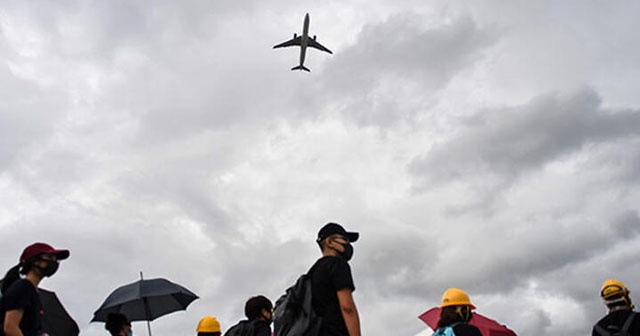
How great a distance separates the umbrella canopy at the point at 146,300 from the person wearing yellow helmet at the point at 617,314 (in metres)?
8.29

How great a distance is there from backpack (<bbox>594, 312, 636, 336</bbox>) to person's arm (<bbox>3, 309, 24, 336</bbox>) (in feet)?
22.9

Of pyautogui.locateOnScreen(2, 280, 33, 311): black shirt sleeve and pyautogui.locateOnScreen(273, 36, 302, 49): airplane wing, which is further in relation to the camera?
pyautogui.locateOnScreen(273, 36, 302, 49): airplane wing

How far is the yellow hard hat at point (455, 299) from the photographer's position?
23.2ft

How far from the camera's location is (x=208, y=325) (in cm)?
1002

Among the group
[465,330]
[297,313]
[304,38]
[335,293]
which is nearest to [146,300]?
[297,313]

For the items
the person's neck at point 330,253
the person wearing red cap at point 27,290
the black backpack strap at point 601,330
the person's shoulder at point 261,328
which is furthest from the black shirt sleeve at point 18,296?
the black backpack strap at point 601,330

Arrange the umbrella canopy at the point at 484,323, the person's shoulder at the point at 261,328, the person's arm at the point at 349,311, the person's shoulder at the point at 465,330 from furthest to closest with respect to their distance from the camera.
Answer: the umbrella canopy at the point at 484,323 → the person's shoulder at the point at 261,328 → the person's shoulder at the point at 465,330 → the person's arm at the point at 349,311

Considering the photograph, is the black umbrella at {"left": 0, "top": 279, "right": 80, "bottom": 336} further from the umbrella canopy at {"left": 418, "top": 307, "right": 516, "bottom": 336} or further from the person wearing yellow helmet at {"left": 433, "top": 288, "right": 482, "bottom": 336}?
the umbrella canopy at {"left": 418, "top": 307, "right": 516, "bottom": 336}

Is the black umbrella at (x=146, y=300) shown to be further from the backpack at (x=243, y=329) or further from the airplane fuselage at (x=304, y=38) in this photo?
the airplane fuselage at (x=304, y=38)

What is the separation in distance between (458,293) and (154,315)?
8.57m

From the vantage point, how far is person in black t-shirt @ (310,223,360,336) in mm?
6469

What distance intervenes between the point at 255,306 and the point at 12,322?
10.9ft

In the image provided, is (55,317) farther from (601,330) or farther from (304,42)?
(304,42)

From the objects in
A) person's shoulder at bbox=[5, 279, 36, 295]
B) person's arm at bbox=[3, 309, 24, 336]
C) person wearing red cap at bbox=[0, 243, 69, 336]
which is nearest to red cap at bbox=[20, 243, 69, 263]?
person wearing red cap at bbox=[0, 243, 69, 336]
